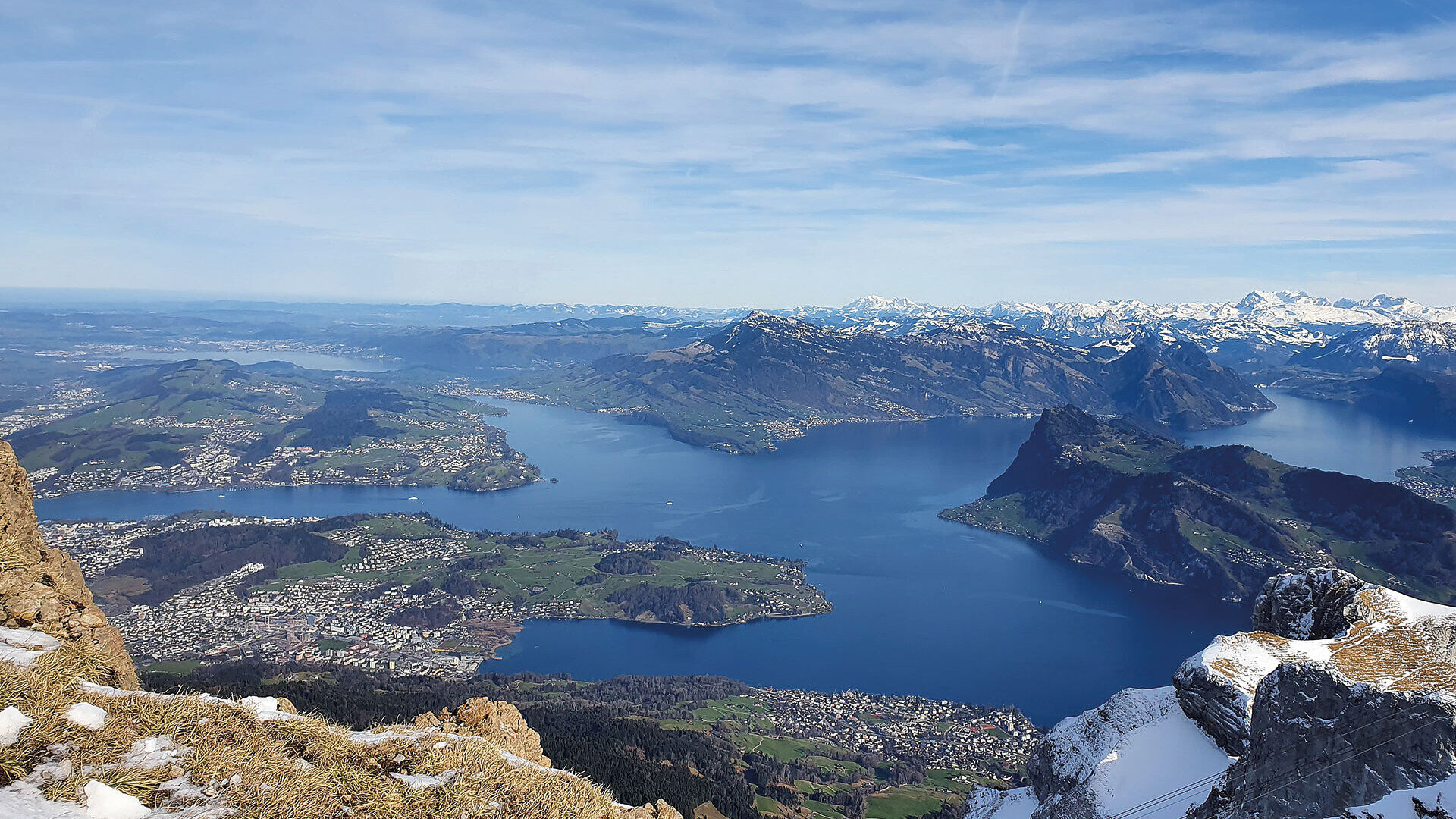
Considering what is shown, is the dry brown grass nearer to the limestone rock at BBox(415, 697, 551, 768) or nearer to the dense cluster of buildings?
the limestone rock at BBox(415, 697, 551, 768)

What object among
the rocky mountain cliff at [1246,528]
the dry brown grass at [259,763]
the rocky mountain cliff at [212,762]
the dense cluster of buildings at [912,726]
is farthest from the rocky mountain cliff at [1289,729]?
the rocky mountain cliff at [1246,528]

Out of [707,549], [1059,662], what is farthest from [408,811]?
[707,549]

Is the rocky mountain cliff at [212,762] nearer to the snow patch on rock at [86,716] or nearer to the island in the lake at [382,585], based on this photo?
the snow patch on rock at [86,716]

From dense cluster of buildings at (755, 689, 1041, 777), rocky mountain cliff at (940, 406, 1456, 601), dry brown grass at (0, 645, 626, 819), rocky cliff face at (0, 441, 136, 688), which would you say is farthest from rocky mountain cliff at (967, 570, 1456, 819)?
rocky mountain cliff at (940, 406, 1456, 601)

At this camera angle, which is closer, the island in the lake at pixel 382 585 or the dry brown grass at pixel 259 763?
the dry brown grass at pixel 259 763

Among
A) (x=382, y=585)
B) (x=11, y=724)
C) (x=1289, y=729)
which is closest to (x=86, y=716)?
(x=11, y=724)

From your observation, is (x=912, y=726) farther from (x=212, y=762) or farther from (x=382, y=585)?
(x=382, y=585)

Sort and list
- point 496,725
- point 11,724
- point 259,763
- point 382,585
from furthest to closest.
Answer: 1. point 382,585
2. point 496,725
3. point 259,763
4. point 11,724
